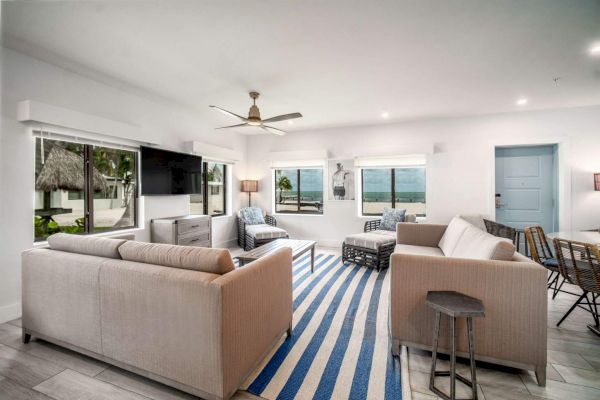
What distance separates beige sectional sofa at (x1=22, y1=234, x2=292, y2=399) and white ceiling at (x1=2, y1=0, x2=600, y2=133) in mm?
1810

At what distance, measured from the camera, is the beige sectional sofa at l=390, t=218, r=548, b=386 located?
157cm

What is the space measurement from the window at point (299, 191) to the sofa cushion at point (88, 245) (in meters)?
4.44

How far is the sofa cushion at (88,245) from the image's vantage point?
5.78 feet

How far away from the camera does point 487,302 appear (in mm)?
1634

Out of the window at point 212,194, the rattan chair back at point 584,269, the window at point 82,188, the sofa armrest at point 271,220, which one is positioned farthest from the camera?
the sofa armrest at point 271,220

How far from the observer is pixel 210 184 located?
5.41 m

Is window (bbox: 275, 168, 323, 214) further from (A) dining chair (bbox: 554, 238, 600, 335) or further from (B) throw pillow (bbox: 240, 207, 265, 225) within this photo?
(A) dining chair (bbox: 554, 238, 600, 335)

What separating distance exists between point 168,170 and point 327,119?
9.75 feet

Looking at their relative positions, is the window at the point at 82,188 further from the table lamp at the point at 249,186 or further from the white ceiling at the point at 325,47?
the table lamp at the point at 249,186

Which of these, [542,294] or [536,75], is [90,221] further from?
[536,75]

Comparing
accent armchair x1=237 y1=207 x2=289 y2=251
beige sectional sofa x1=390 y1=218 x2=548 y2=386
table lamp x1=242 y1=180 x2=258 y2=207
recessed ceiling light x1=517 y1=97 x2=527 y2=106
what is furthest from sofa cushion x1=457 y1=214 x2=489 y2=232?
table lamp x1=242 y1=180 x2=258 y2=207

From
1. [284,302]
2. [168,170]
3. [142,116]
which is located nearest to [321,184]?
[168,170]

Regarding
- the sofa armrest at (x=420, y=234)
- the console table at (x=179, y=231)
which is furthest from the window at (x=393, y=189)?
the console table at (x=179, y=231)

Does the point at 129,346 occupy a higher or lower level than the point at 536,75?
lower
